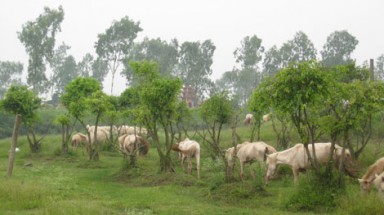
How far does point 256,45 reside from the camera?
58.6 metres

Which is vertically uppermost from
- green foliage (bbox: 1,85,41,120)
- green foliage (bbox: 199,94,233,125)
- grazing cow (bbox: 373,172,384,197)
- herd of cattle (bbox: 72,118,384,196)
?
green foliage (bbox: 1,85,41,120)

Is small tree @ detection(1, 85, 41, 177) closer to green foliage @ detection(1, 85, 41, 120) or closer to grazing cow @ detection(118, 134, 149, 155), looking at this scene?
green foliage @ detection(1, 85, 41, 120)

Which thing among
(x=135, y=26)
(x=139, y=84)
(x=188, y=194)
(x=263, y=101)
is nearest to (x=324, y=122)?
(x=263, y=101)

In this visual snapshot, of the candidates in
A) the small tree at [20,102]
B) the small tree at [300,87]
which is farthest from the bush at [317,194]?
the small tree at [20,102]

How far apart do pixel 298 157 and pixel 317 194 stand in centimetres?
391

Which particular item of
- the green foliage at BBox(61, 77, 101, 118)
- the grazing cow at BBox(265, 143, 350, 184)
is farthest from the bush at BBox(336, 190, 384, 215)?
the green foliage at BBox(61, 77, 101, 118)

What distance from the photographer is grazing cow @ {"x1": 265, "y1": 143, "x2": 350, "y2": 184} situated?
1481 centimetres

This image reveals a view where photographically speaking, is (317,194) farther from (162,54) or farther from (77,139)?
(162,54)

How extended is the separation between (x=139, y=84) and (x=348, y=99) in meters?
10.3

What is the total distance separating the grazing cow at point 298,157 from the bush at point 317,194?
2.77 meters

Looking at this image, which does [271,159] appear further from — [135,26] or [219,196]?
[135,26]

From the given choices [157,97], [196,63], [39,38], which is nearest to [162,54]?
[196,63]

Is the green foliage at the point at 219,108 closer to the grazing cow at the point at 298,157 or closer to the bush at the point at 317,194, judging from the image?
the grazing cow at the point at 298,157

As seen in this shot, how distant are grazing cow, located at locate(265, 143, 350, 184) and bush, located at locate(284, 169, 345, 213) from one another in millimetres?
2775
